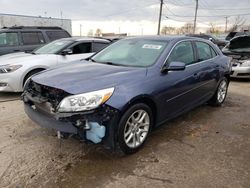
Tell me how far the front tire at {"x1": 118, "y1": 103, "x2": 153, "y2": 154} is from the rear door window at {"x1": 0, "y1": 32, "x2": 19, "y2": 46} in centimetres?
667

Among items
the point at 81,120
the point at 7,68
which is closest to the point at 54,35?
the point at 7,68

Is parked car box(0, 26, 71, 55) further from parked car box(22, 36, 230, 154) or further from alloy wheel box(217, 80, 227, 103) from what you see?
alloy wheel box(217, 80, 227, 103)

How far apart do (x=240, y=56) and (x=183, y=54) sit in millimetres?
5266

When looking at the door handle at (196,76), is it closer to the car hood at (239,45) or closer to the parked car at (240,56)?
the parked car at (240,56)

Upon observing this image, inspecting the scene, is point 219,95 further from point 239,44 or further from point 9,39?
point 9,39

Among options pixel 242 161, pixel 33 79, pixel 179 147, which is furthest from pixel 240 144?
pixel 33 79

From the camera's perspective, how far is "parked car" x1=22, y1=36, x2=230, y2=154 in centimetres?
285

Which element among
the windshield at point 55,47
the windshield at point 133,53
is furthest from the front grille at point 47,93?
the windshield at point 55,47

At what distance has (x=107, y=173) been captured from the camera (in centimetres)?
290

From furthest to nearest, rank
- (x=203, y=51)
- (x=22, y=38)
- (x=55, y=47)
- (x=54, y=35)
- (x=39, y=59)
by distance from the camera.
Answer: (x=54, y=35), (x=22, y=38), (x=55, y=47), (x=39, y=59), (x=203, y=51)

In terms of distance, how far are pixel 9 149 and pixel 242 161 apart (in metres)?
3.09

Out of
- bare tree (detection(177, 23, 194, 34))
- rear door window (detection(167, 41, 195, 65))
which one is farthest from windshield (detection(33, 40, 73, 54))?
bare tree (detection(177, 23, 194, 34))

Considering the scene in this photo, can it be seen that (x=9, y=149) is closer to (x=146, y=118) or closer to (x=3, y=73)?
(x=146, y=118)

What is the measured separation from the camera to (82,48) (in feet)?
23.5
